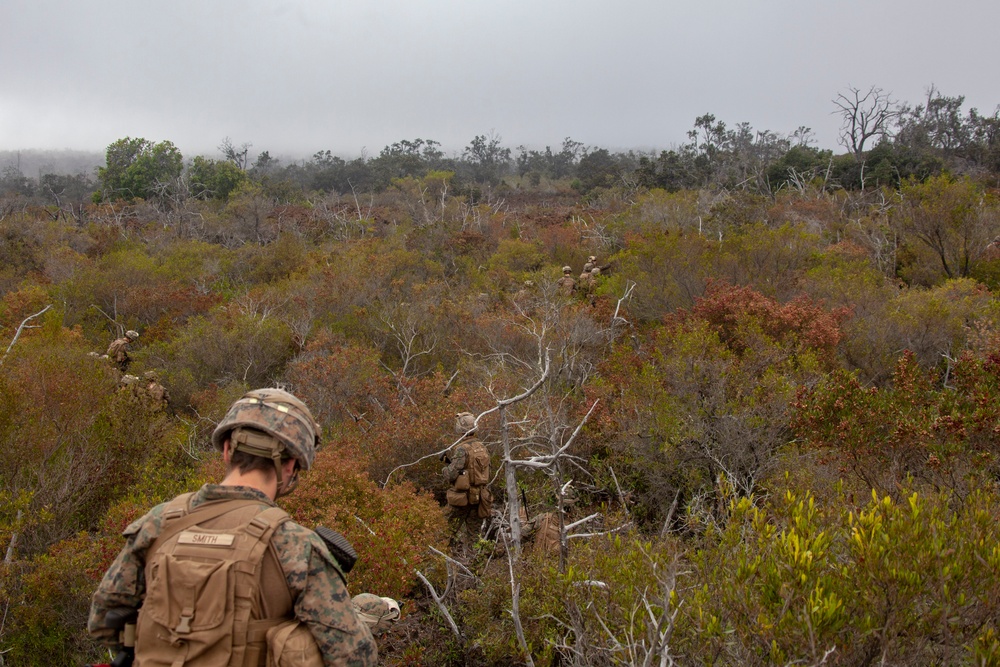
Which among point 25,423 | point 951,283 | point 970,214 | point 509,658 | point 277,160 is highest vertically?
point 277,160

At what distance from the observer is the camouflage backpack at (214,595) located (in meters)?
1.74

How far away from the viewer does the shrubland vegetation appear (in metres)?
2.72

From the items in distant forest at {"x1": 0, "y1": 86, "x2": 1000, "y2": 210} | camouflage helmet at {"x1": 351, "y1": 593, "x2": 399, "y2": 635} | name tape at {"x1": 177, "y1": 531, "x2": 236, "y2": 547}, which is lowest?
camouflage helmet at {"x1": 351, "y1": 593, "x2": 399, "y2": 635}

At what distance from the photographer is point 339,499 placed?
5.41 metres

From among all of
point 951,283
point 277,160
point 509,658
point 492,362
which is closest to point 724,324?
point 492,362

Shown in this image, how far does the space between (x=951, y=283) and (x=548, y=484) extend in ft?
29.5

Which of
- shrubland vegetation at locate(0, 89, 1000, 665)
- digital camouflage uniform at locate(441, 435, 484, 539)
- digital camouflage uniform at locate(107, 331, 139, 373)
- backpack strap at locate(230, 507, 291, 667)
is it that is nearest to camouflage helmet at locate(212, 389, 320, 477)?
backpack strap at locate(230, 507, 291, 667)

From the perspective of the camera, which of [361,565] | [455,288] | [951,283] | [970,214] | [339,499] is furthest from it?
[455,288]

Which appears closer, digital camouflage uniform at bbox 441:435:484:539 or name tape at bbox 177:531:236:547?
name tape at bbox 177:531:236:547

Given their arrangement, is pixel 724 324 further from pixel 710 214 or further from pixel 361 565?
pixel 710 214

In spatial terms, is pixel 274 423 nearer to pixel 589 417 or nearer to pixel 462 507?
pixel 462 507

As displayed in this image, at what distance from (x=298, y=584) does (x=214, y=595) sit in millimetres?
240

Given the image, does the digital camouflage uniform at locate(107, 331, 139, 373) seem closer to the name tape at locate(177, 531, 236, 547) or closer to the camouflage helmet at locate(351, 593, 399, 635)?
the camouflage helmet at locate(351, 593, 399, 635)

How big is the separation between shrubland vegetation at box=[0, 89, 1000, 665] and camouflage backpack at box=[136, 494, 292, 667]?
1719 millimetres
